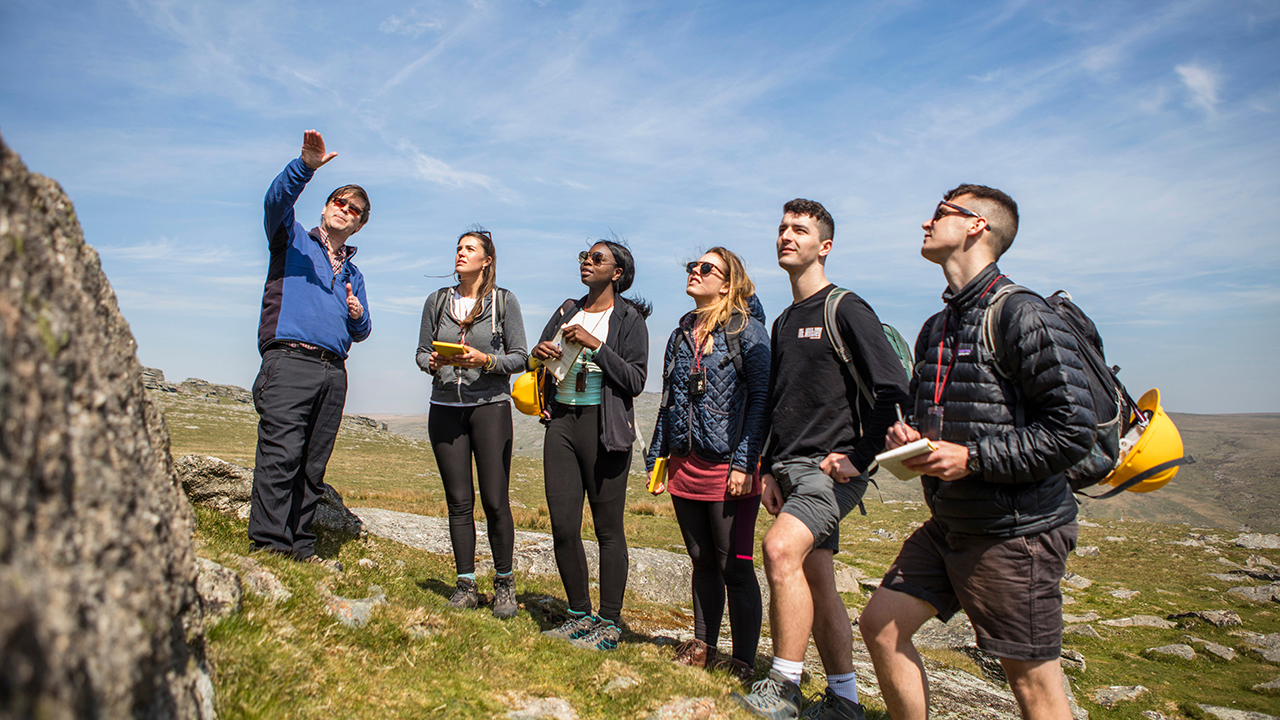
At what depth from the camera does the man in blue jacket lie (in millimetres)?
5914

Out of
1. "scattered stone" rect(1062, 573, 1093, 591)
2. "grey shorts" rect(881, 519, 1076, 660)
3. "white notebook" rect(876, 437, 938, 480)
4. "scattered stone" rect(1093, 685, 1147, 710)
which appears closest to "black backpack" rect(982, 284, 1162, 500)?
"grey shorts" rect(881, 519, 1076, 660)

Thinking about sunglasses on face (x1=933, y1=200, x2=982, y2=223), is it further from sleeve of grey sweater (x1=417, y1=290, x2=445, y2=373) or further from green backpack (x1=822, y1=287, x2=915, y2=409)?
sleeve of grey sweater (x1=417, y1=290, x2=445, y2=373)

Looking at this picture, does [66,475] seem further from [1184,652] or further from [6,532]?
[1184,652]

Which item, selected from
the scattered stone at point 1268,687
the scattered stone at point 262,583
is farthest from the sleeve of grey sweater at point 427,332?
the scattered stone at point 1268,687

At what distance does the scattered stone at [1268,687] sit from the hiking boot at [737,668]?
11782 mm

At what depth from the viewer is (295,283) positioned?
6203 millimetres

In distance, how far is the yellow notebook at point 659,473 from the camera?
6223mm

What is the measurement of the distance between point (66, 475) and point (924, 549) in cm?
438

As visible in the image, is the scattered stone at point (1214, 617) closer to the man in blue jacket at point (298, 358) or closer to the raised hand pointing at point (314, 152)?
the man in blue jacket at point (298, 358)

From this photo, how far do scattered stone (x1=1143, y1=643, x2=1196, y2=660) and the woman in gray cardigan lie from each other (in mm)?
14446

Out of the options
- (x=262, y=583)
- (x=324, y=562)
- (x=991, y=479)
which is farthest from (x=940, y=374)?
(x=324, y=562)

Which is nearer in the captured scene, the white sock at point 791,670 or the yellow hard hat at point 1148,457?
the yellow hard hat at point 1148,457

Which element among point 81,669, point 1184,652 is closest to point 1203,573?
point 1184,652

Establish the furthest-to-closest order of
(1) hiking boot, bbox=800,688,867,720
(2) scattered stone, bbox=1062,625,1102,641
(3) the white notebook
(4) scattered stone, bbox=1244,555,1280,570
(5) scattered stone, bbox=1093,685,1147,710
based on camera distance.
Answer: (4) scattered stone, bbox=1244,555,1280,570, (2) scattered stone, bbox=1062,625,1102,641, (5) scattered stone, bbox=1093,685,1147,710, (1) hiking boot, bbox=800,688,867,720, (3) the white notebook
